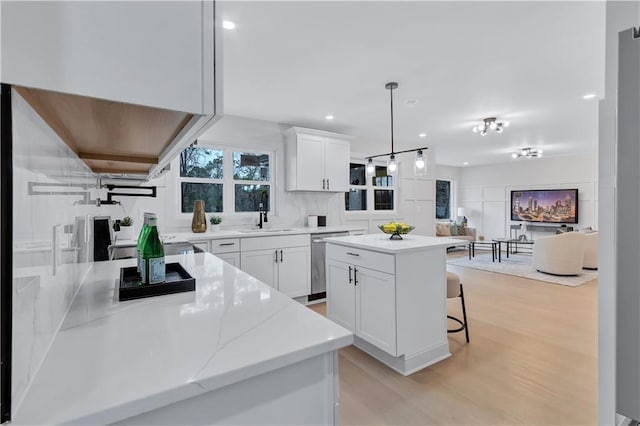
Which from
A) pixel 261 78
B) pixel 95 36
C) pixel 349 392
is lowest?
pixel 349 392

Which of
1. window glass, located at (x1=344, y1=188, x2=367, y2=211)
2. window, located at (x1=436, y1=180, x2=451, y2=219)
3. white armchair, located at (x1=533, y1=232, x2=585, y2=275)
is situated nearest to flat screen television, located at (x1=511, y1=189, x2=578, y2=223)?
window, located at (x1=436, y1=180, x2=451, y2=219)

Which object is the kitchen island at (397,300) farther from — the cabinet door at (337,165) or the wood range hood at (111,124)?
the cabinet door at (337,165)

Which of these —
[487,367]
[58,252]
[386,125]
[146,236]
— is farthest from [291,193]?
[58,252]

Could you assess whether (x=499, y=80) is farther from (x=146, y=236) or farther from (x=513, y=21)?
(x=146, y=236)

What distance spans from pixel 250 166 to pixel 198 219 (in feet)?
3.66

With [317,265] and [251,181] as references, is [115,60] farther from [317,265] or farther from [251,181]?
[251,181]

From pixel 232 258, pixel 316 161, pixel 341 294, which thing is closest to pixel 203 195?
pixel 232 258

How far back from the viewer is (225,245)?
342 cm

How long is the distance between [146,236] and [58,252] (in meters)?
0.39

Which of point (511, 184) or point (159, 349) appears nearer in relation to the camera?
point (159, 349)

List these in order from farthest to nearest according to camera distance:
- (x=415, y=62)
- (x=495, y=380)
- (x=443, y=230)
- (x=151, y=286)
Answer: (x=443, y=230)
(x=415, y=62)
(x=495, y=380)
(x=151, y=286)

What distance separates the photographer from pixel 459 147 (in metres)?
6.70

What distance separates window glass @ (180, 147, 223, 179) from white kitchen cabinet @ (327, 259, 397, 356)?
84.5 inches

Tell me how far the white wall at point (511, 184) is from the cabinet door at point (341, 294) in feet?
25.6
